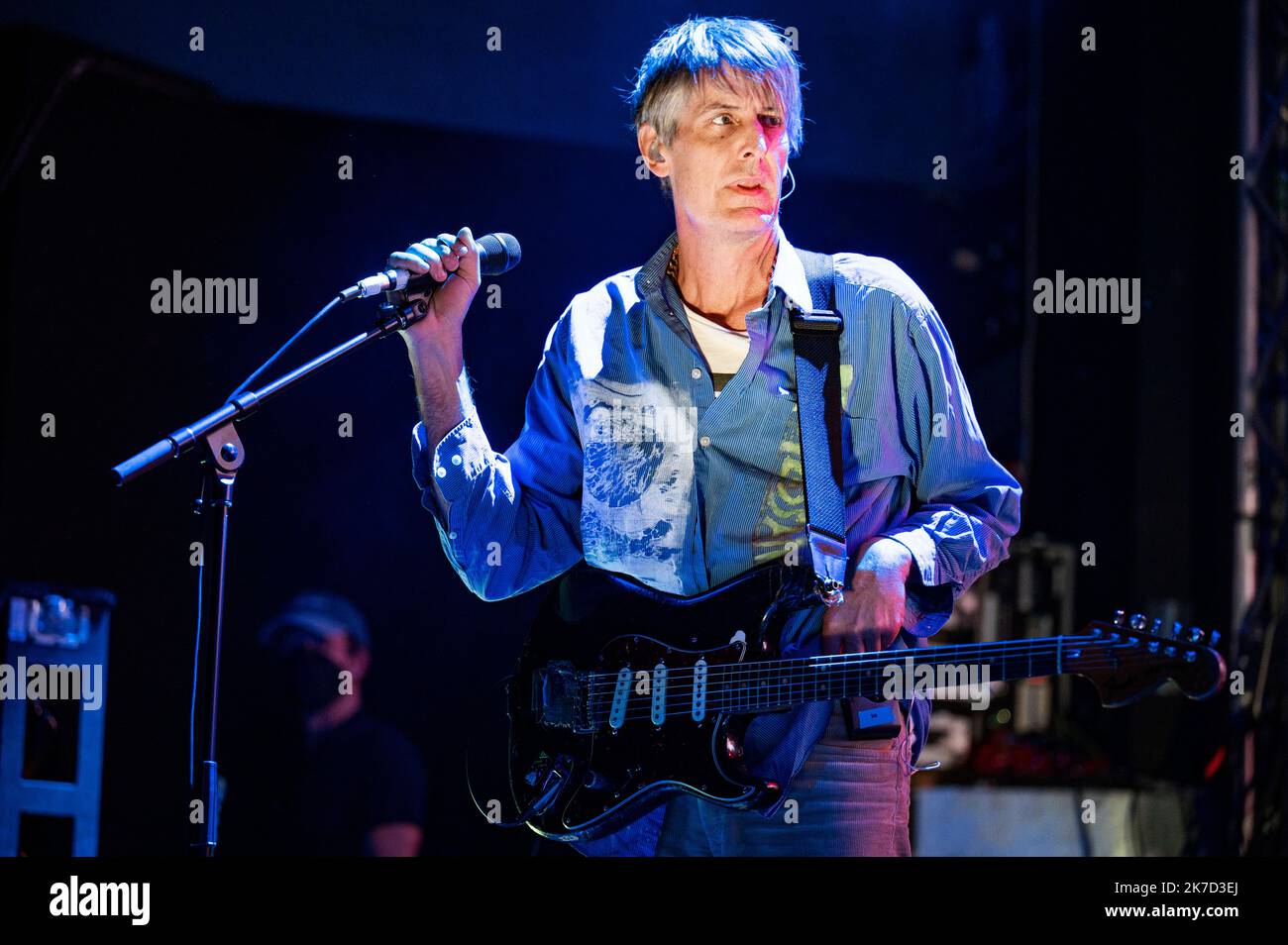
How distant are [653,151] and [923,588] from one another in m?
1.07

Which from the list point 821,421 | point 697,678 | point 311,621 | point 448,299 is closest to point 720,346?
point 821,421

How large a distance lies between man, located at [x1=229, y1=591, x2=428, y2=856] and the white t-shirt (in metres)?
1.44

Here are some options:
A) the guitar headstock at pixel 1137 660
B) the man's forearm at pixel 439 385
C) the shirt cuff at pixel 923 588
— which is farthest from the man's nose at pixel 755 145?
the guitar headstock at pixel 1137 660

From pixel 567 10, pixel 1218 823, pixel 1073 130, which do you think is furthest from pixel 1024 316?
pixel 567 10

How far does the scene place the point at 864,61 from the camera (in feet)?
13.4

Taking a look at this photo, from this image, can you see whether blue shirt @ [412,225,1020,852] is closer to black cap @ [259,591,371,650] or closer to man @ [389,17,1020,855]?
man @ [389,17,1020,855]

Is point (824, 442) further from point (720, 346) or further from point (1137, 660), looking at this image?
point (1137, 660)

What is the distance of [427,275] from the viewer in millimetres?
2631

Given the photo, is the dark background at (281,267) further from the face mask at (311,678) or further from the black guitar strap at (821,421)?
the black guitar strap at (821,421)

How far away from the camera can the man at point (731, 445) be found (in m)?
2.52

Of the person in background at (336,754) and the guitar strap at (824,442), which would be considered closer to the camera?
the guitar strap at (824,442)

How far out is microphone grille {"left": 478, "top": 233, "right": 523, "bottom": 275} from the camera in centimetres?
271

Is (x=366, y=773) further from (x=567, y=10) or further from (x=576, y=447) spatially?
(x=567, y=10)

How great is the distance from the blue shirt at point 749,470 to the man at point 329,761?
3.51 ft
